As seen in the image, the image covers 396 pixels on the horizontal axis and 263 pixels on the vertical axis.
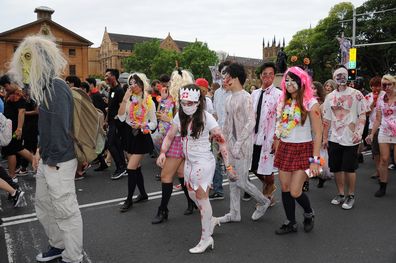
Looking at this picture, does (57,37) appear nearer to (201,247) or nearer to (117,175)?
(117,175)

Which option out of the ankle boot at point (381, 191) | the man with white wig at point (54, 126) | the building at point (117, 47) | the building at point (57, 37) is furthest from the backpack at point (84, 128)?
the building at point (117, 47)

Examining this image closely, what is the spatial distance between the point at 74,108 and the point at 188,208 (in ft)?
8.08

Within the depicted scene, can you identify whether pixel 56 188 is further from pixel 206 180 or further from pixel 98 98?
pixel 98 98

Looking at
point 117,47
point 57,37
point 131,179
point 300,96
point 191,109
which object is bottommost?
point 131,179

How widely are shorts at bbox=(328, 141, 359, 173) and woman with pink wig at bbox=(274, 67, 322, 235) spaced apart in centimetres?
153

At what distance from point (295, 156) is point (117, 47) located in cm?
11826

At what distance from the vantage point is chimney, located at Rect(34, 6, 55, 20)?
218 feet

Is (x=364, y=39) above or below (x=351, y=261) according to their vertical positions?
above

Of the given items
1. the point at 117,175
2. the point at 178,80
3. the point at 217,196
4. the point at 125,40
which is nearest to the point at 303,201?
the point at 217,196

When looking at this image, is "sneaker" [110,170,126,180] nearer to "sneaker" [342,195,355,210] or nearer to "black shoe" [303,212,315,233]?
"black shoe" [303,212,315,233]

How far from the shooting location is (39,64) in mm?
3320

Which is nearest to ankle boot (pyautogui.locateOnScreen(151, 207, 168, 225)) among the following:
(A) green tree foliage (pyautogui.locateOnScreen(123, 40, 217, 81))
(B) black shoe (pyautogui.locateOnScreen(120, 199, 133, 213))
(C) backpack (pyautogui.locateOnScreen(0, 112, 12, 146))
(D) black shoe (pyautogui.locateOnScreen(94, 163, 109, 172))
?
(B) black shoe (pyautogui.locateOnScreen(120, 199, 133, 213))

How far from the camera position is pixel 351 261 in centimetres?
370

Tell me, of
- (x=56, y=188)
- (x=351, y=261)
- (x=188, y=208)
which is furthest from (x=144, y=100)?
(x=351, y=261)
